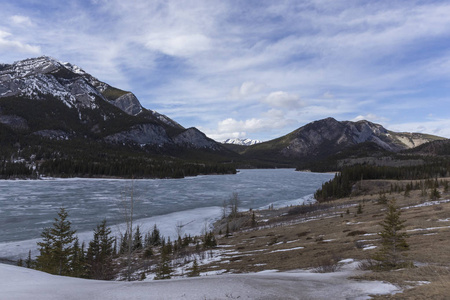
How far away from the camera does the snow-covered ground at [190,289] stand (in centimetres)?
648

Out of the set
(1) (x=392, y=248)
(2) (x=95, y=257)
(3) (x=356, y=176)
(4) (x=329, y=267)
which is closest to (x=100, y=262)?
(2) (x=95, y=257)

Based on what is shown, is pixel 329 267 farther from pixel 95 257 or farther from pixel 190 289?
pixel 95 257

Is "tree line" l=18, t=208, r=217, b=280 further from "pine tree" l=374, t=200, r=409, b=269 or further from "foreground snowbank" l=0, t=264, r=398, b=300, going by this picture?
"pine tree" l=374, t=200, r=409, b=269

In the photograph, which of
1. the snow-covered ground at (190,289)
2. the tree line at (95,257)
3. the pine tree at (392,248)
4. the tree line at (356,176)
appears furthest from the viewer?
the tree line at (356,176)

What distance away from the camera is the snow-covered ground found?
6.48 m

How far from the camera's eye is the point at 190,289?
23.5ft

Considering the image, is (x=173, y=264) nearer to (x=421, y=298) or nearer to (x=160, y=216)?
(x=421, y=298)

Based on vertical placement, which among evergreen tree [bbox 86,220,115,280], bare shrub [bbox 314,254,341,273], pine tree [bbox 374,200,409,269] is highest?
pine tree [bbox 374,200,409,269]

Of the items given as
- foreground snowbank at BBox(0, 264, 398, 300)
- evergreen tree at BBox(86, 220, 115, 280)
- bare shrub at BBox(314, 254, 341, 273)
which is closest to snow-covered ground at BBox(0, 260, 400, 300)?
foreground snowbank at BBox(0, 264, 398, 300)

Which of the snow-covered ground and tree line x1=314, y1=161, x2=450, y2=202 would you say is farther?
tree line x1=314, y1=161, x2=450, y2=202

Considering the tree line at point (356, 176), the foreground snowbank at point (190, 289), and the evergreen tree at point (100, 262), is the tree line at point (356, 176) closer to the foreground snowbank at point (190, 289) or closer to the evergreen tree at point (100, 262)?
the evergreen tree at point (100, 262)

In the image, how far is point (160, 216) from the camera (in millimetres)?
55188

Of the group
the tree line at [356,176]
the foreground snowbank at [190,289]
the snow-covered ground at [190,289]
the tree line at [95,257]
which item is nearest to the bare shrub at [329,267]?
the snow-covered ground at [190,289]

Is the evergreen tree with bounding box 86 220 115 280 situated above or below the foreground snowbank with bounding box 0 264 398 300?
below
